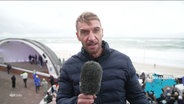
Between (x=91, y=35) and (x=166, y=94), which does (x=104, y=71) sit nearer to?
(x=91, y=35)

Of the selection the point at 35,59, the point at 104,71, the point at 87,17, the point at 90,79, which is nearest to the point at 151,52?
the point at 35,59

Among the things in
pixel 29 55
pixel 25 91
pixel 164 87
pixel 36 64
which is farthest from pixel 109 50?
pixel 29 55

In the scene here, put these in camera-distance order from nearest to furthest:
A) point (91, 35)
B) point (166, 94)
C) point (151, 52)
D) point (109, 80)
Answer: point (91, 35) → point (109, 80) → point (166, 94) → point (151, 52)

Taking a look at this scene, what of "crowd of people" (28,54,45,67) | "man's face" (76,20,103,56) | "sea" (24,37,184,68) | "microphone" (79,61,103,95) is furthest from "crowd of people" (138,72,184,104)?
"sea" (24,37,184,68)

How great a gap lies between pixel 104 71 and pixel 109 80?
9 centimetres

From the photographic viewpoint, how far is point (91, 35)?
182cm

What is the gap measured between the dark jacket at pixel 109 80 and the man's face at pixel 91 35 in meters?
0.12

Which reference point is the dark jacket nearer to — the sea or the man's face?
the man's face

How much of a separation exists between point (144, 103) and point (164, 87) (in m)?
11.3

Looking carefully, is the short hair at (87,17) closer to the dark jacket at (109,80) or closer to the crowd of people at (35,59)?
the dark jacket at (109,80)

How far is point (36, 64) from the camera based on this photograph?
24062 millimetres

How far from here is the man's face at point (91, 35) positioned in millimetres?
1830

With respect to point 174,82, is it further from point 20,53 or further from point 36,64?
point 20,53

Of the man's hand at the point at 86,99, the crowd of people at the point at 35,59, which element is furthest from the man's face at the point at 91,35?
the crowd of people at the point at 35,59
